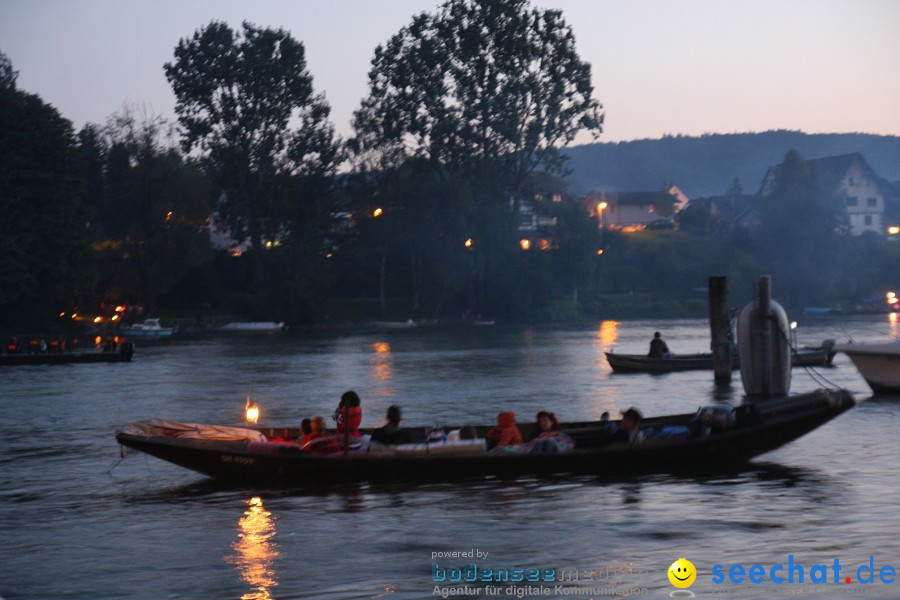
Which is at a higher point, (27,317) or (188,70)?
(188,70)

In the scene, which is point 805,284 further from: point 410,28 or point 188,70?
point 188,70

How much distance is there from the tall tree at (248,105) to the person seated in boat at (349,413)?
73.0 meters

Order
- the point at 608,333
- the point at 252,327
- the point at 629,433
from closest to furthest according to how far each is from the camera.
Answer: the point at 629,433, the point at 608,333, the point at 252,327

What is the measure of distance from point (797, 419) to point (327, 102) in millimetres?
77988

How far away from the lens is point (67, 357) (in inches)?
2559

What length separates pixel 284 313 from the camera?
101 m

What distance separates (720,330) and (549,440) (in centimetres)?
2205

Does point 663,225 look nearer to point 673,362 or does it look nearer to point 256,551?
point 673,362

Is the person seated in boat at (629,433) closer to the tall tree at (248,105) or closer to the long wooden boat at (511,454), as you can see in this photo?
the long wooden boat at (511,454)

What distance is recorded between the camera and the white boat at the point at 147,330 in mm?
93250

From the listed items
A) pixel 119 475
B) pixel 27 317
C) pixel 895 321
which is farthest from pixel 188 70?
pixel 119 475

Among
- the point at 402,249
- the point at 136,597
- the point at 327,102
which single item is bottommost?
the point at 136,597

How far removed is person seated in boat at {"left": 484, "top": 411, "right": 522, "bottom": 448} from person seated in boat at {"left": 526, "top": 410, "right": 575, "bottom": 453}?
0.31 m

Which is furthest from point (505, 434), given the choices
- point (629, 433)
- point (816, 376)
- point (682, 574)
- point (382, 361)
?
point (382, 361)
